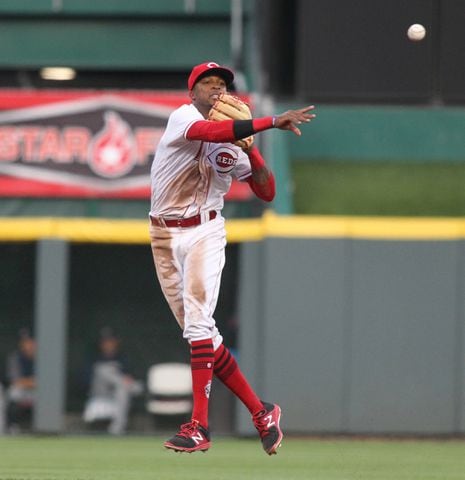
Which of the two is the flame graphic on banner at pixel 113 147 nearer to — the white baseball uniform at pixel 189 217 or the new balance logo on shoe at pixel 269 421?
the white baseball uniform at pixel 189 217

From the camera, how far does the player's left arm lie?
631 centimetres

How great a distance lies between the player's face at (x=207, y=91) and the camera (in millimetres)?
6199

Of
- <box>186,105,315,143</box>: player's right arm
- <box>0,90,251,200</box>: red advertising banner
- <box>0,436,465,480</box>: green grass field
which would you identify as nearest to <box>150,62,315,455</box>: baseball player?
<box>186,105,315,143</box>: player's right arm

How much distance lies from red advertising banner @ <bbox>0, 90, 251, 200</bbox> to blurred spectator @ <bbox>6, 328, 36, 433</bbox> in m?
1.66

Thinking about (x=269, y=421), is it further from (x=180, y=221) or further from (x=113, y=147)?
(x=113, y=147)

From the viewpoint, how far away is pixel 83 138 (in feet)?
42.8

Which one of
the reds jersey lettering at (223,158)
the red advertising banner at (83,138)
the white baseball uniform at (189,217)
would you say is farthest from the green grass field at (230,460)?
the red advertising banner at (83,138)

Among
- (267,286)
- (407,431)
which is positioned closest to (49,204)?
(267,286)

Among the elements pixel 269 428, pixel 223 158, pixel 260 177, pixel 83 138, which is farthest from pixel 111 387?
pixel 223 158

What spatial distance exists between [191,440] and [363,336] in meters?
6.56

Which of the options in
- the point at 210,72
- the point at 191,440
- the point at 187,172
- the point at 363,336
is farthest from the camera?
the point at 363,336

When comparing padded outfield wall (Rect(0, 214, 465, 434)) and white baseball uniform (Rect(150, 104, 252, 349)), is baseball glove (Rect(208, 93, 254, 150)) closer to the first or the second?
white baseball uniform (Rect(150, 104, 252, 349))

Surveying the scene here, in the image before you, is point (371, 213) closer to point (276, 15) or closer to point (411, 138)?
point (411, 138)

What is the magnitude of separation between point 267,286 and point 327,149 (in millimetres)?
1795
